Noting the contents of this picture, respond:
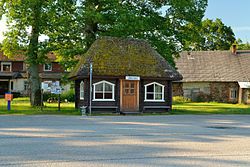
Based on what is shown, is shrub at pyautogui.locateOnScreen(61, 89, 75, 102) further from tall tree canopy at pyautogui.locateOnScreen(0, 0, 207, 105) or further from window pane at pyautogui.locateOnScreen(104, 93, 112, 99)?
window pane at pyautogui.locateOnScreen(104, 93, 112, 99)

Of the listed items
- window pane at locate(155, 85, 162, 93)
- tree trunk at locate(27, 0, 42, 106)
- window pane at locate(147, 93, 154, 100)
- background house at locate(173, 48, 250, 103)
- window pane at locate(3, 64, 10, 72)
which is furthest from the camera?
window pane at locate(3, 64, 10, 72)

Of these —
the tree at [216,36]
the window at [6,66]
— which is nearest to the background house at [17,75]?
the window at [6,66]

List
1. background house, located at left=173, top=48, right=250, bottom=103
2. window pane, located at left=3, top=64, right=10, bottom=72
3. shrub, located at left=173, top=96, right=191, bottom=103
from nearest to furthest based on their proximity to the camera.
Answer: background house, located at left=173, top=48, right=250, bottom=103 < shrub, located at left=173, top=96, right=191, bottom=103 < window pane, located at left=3, top=64, right=10, bottom=72

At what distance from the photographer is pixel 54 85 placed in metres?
27.2

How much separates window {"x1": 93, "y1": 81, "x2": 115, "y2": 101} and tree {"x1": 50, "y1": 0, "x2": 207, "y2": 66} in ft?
16.8

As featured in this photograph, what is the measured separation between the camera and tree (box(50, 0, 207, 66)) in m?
29.9

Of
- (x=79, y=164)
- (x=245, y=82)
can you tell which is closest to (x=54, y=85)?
(x=79, y=164)

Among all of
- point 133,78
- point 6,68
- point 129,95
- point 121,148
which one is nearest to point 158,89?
point 129,95

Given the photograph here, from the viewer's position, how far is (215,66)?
167 feet

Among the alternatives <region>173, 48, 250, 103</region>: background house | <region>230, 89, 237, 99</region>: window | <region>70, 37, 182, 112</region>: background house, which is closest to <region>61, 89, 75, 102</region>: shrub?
<region>173, 48, 250, 103</region>: background house

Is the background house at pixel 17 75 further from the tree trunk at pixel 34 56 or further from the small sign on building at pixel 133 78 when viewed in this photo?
the small sign on building at pixel 133 78

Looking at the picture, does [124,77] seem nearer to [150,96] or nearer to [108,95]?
[108,95]

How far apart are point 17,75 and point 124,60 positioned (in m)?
30.5

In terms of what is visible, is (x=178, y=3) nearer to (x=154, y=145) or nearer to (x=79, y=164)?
(x=154, y=145)
